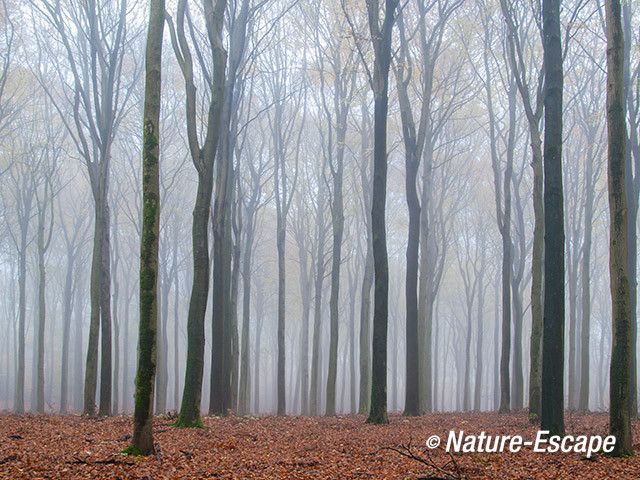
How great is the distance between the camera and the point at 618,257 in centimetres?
627

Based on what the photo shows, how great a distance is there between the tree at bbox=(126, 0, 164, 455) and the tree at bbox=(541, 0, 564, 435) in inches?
217

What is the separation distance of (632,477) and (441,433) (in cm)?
360

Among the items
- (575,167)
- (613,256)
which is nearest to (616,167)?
(613,256)

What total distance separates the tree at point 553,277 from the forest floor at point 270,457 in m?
0.58

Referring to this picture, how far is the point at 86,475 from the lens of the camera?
15.2ft

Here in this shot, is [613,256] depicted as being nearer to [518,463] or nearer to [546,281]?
[546,281]

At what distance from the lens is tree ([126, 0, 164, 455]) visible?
5633 millimetres

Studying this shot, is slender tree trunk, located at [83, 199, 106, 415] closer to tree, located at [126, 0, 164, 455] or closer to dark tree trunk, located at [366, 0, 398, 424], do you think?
tree, located at [126, 0, 164, 455]

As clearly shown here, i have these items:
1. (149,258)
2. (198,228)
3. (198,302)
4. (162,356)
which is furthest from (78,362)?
(149,258)

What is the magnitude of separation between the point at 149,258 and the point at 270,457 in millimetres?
2903

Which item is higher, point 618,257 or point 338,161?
point 338,161

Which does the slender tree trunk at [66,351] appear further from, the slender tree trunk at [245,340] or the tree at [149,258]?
the tree at [149,258]

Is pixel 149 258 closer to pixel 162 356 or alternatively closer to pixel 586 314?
pixel 586 314

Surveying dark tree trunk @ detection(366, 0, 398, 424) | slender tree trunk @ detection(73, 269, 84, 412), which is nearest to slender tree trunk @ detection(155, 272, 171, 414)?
slender tree trunk @ detection(73, 269, 84, 412)
